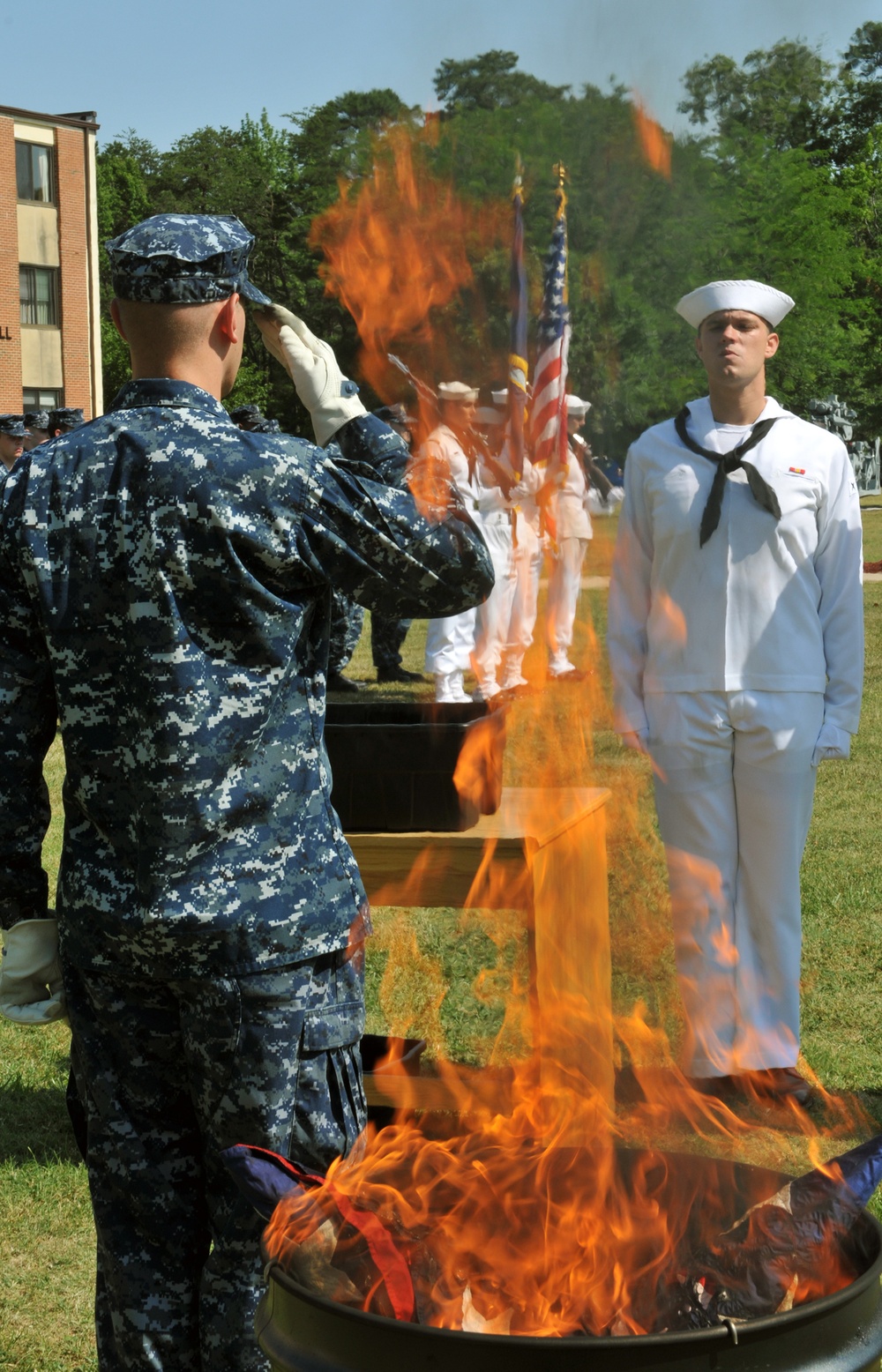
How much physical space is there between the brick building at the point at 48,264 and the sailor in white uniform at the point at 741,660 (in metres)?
40.2

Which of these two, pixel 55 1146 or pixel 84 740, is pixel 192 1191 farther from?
pixel 55 1146

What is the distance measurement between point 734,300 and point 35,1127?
3366 mm

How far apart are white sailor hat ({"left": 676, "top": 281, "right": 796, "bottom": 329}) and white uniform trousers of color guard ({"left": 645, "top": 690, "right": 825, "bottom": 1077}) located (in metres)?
1.13

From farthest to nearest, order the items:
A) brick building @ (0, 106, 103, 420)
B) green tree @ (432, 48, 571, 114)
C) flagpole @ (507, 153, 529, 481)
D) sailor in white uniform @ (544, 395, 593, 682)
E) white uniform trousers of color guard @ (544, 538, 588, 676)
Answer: brick building @ (0, 106, 103, 420) → white uniform trousers of color guard @ (544, 538, 588, 676) → sailor in white uniform @ (544, 395, 593, 682) → flagpole @ (507, 153, 529, 481) → green tree @ (432, 48, 571, 114)

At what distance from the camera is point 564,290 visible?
A: 145 inches

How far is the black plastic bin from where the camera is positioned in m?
3.84

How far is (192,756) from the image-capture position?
2.10 m

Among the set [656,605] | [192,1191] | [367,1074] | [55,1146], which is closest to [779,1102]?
[367,1074]

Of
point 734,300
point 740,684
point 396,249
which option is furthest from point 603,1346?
point 734,300

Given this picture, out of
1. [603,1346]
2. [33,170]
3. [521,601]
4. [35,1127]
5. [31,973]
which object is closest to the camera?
[603,1346]

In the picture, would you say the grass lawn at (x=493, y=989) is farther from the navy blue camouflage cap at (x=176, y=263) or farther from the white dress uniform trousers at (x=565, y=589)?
the white dress uniform trousers at (x=565, y=589)

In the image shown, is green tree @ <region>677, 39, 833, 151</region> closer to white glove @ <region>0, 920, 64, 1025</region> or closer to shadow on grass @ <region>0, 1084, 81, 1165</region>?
white glove @ <region>0, 920, 64, 1025</region>

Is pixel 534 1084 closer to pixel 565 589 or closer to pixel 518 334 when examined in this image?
pixel 518 334

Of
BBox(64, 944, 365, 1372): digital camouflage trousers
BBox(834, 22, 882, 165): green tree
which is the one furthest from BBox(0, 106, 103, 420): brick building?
BBox(64, 944, 365, 1372): digital camouflage trousers
